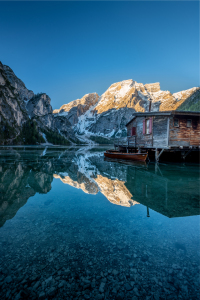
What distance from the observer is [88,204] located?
21.1ft

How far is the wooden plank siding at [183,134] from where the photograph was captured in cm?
1948

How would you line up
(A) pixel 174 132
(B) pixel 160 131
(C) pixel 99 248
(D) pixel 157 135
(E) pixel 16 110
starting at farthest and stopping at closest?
(E) pixel 16 110, (D) pixel 157 135, (B) pixel 160 131, (A) pixel 174 132, (C) pixel 99 248

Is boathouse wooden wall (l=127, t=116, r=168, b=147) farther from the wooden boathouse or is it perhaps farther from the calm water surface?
the calm water surface

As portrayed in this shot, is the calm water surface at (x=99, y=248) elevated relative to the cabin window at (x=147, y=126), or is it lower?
lower

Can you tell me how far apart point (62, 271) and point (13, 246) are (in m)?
1.60

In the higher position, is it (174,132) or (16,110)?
(16,110)

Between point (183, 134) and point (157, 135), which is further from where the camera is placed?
point (157, 135)

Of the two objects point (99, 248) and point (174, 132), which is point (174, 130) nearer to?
point (174, 132)

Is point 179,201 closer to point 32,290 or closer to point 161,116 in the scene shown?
point 32,290

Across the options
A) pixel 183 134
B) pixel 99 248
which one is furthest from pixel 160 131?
pixel 99 248

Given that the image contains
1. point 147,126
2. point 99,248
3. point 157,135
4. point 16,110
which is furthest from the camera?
point 16,110

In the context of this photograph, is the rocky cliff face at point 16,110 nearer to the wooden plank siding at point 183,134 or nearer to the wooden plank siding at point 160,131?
the wooden plank siding at point 160,131

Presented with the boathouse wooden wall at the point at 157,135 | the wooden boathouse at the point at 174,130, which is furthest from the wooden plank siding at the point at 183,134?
the boathouse wooden wall at the point at 157,135

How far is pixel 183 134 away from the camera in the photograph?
65.0 feet
